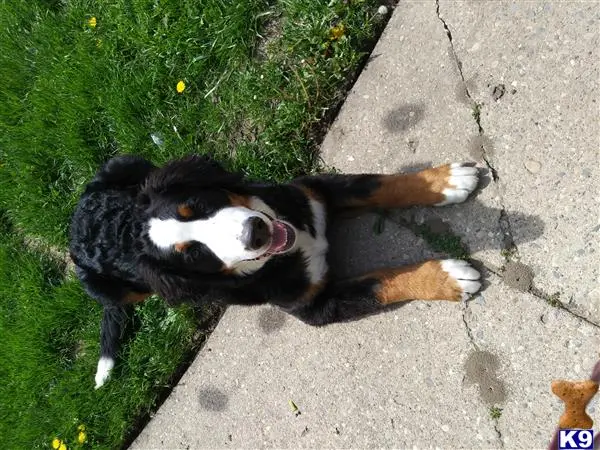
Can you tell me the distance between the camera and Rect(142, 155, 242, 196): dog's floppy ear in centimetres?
251

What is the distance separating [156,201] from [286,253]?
63 centimetres

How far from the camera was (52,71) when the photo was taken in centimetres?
412

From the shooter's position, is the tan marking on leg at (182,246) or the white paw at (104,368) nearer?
the tan marking on leg at (182,246)

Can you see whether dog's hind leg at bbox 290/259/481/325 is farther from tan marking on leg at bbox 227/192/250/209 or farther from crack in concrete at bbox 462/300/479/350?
tan marking on leg at bbox 227/192/250/209

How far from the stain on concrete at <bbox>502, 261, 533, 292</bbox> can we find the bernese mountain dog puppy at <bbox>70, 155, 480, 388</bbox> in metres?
0.14

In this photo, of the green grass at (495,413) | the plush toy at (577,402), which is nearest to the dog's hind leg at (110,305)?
the green grass at (495,413)

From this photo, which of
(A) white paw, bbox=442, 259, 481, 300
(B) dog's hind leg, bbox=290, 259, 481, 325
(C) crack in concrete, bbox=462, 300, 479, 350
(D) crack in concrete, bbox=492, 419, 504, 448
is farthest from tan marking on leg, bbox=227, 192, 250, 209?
(D) crack in concrete, bbox=492, 419, 504, 448

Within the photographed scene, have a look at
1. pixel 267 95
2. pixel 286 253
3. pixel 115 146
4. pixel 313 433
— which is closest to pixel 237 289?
pixel 286 253

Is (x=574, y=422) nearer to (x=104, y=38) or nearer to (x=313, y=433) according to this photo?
(x=313, y=433)

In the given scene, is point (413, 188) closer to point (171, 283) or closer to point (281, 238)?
point (281, 238)

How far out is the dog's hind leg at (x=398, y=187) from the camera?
2627 millimetres

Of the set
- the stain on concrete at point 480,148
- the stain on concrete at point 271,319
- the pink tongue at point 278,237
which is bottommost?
the stain on concrete at point 271,319

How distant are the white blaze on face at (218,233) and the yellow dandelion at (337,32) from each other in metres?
1.26

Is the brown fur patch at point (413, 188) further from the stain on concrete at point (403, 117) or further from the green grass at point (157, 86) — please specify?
the green grass at point (157, 86)
